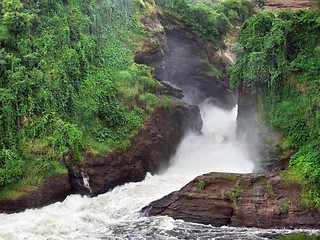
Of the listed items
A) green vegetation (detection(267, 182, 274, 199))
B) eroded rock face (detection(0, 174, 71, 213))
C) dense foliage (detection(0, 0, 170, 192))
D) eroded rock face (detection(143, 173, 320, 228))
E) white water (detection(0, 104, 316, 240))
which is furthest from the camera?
dense foliage (detection(0, 0, 170, 192))

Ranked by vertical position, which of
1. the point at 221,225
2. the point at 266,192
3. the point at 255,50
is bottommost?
the point at 221,225

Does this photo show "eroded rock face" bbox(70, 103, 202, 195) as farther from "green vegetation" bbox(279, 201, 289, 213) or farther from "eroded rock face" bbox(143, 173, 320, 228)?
"green vegetation" bbox(279, 201, 289, 213)

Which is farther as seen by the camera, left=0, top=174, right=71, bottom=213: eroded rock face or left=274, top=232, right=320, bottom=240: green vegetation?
left=0, top=174, right=71, bottom=213: eroded rock face

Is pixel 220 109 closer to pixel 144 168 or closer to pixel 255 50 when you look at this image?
pixel 255 50

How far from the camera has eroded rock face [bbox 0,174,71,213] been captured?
16.2 meters

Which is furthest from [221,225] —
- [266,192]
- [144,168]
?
[144,168]

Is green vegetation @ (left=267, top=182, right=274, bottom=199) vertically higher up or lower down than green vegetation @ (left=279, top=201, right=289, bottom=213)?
higher up

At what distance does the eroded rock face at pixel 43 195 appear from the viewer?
16.2 m

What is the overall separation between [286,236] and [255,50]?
40.0ft

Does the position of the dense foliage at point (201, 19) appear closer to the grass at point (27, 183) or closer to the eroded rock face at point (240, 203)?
the eroded rock face at point (240, 203)

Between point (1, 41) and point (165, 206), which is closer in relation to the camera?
point (165, 206)

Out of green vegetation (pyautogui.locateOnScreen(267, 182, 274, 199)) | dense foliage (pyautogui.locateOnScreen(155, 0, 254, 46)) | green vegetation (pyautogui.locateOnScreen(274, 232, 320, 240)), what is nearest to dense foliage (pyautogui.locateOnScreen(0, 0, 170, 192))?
A: dense foliage (pyautogui.locateOnScreen(155, 0, 254, 46))

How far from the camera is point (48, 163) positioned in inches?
692

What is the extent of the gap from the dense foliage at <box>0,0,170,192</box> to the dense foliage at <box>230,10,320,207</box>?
6.34 m
